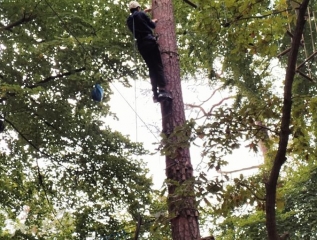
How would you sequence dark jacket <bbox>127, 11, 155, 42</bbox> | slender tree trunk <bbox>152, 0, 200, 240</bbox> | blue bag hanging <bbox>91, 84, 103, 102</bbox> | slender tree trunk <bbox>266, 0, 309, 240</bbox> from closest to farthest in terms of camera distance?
1. slender tree trunk <bbox>266, 0, 309, 240</bbox>
2. slender tree trunk <bbox>152, 0, 200, 240</bbox>
3. dark jacket <bbox>127, 11, 155, 42</bbox>
4. blue bag hanging <bbox>91, 84, 103, 102</bbox>

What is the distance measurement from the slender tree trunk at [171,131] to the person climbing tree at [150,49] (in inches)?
2.4

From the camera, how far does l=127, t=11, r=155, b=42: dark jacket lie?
4.40m

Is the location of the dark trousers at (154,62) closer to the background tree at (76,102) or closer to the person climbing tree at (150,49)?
the person climbing tree at (150,49)

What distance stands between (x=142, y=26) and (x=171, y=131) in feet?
5.12

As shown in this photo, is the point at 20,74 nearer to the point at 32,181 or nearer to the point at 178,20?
the point at 32,181

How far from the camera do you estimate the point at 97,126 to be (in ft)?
20.7

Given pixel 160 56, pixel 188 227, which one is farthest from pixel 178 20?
pixel 188 227

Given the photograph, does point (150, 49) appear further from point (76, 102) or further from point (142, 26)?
point (76, 102)

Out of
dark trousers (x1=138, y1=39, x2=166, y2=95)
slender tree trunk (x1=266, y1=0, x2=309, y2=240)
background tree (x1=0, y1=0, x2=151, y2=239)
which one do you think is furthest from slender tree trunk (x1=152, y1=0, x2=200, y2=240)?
background tree (x1=0, y1=0, x2=151, y2=239)

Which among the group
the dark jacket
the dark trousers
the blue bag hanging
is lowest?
the dark trousers

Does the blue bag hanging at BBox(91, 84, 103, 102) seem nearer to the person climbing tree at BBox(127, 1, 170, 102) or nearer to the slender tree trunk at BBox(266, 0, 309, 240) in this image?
the person climbing tree at BBox(127, 1, 170, 102)

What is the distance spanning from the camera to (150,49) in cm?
423

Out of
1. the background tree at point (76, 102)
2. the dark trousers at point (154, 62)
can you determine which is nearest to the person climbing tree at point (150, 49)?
the dark trousers at point (154, 62)

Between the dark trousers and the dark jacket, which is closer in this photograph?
the dark trousers
